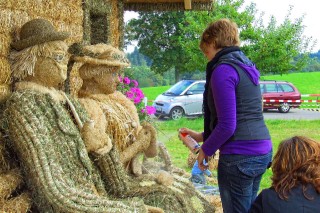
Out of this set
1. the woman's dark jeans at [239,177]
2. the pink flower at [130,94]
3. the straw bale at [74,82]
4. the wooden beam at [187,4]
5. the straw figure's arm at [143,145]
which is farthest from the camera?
the pink flower at [130,94]

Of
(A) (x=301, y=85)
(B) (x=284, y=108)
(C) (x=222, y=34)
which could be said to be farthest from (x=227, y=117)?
(A) (x=301, y=85)

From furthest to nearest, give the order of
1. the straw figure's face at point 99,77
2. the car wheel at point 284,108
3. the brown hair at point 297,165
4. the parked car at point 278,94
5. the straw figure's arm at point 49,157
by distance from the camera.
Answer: the car wheel at point 284,108 < the parked car at point 278,94 < the straw figure's face at point 99,77 < the straw figure's arm at point 49,157 < the brown hair at point 297,165

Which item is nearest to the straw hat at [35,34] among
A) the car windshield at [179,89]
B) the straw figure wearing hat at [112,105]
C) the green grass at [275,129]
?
the straw figure wearing hat at [112,105]

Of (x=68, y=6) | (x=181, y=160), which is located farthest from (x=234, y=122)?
(x=181, y=160)

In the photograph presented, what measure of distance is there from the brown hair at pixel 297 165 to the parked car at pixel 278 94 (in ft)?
58.3

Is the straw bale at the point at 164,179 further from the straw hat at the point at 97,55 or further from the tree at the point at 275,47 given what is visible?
the tree at the point at 275,47

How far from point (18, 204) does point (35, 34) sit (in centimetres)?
103

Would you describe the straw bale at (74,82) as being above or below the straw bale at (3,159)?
above

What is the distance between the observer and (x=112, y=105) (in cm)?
428

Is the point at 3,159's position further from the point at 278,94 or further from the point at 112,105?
the point at 278,94

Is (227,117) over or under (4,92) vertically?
under

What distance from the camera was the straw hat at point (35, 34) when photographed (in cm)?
317

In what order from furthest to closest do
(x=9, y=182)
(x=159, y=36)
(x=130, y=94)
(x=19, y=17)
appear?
1. (x=159, y=36)
2. (x=130, y=94)
3. (x=19, y=17)
4. (x=9, y=182)

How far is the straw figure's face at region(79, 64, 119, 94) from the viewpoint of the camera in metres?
4.11
